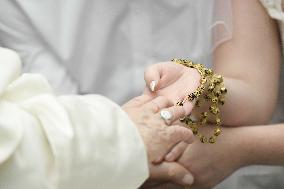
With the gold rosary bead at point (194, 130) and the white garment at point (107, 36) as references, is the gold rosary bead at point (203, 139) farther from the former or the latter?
the white garment at point (107, 36)

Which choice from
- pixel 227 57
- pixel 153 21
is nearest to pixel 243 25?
A: pixel 227 57

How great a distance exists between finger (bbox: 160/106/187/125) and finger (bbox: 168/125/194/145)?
0.04 feet

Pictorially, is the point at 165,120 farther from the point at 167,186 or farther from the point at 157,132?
the point at 167,186

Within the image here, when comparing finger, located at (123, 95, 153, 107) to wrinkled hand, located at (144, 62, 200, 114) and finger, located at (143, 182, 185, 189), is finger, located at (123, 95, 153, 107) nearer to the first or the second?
wrinkled hand, located at (144, 62, 200, 114)

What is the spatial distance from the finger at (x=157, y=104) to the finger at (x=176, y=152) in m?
0.07

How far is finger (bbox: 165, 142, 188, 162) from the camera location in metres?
0.90

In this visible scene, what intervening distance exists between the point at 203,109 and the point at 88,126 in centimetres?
24

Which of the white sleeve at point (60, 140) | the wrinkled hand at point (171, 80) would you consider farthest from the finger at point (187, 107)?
the white sleeve at point (60, 140)

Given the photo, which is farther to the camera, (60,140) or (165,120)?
(165,120)

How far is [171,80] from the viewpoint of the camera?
3.06ft

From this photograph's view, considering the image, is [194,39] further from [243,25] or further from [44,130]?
[44,130]

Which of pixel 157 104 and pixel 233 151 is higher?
pixel 157 104

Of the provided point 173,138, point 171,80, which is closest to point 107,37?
point 171,80

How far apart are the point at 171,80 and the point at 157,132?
12 cm
